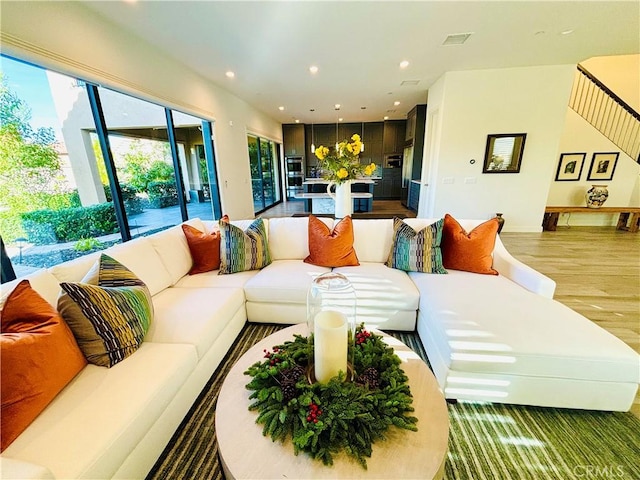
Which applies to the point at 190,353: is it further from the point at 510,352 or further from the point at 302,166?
the point at 302,166

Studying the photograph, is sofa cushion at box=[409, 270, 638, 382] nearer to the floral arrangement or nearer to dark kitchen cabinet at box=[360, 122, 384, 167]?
the floral arrangement

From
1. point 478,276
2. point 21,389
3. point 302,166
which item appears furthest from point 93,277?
point 302,166

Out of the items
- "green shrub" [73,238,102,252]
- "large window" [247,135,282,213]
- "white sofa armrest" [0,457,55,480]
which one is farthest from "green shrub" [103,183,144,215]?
"large window" [247,135,282,213]

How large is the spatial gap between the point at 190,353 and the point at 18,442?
62 cm

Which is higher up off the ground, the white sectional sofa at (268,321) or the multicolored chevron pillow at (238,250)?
the multicolored chevron pillow at (238,250)

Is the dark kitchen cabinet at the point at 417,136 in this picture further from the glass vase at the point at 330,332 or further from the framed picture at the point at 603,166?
the glass vase at the point at 330,332

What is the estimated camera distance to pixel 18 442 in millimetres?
864

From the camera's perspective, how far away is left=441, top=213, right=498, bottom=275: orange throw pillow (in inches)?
83.4

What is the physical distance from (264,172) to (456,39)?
5813 mm

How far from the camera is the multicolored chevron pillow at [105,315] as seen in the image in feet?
3.76

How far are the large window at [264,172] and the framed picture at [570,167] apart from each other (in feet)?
22.9

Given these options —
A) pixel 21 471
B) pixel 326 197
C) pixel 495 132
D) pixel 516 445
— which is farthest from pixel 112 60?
pixel 495 132

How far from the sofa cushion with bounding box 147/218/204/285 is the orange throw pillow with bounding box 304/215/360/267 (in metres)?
1.16

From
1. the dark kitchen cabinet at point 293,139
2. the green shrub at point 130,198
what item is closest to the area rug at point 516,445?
the green shrub at point 130,198
